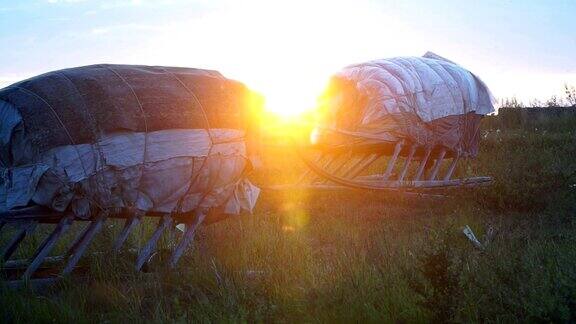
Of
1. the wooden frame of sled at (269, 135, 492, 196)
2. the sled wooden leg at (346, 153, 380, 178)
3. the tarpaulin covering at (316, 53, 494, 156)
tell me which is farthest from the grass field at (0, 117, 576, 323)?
the tarpaulin covering at (316, 53, 494, 156)

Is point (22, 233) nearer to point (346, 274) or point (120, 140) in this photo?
point (120, 140)

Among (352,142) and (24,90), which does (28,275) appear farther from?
(352,142)

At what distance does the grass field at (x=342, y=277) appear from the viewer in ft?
14.2

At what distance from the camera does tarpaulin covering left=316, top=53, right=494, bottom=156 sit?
9.15 metres

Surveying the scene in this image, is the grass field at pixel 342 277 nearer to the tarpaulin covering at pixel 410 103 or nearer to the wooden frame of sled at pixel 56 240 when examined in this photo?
the wooden frame of sled at pixel 56 240

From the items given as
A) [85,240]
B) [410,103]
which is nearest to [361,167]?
[410,103]

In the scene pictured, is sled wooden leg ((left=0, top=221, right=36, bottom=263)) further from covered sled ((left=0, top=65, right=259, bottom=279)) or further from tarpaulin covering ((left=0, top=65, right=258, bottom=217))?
→ tarpaulin covering ((left=0, top=65, right=258, bottom=217))

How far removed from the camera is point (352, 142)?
351 inches

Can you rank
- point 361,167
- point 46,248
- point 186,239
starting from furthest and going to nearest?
point 361,167, point 186,239, point 46,248

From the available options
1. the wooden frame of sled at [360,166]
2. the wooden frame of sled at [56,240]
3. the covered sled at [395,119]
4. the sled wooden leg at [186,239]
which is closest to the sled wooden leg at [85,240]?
the wooden frame of sled at [56,240]

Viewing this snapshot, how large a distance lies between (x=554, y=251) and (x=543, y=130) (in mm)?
11767

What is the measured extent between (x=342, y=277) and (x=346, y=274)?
0.08 meters

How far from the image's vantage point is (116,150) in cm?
586

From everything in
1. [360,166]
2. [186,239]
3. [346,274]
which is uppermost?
[346,274]
